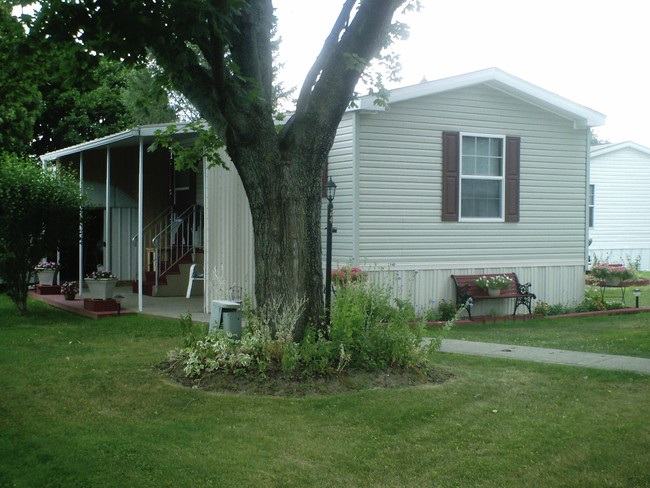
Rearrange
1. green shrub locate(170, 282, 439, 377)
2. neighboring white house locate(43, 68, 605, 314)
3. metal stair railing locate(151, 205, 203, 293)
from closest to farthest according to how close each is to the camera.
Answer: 1. green shrub locate(170, 282, 439, 377)
2. neighboring white house locate(43, 68, 605, 314)
3. metal stair railing locate(151, 205, 203, 293)

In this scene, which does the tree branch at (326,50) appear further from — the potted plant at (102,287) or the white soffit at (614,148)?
the white soffit at (614,148)

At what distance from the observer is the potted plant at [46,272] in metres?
17.5

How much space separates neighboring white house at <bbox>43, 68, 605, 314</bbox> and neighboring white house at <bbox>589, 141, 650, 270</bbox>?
1117cm

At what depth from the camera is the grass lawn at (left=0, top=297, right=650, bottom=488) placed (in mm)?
4926

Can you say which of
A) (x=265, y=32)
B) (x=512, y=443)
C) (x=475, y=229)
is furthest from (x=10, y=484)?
(x=475, y=229)

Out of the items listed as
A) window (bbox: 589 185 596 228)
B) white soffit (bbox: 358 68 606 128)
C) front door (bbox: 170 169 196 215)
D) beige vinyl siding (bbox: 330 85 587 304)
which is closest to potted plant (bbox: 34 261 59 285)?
front door (bbox: 170 169 196 215)

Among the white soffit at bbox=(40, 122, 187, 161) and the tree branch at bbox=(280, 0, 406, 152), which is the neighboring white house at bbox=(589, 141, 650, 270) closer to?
the white soffit at bbox=(40, 122, 187, 161)

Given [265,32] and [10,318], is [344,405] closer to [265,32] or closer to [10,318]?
[265,32]

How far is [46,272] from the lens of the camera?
17.7 metres

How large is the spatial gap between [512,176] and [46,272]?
10726 millimetres

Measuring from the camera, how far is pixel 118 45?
22.1ft

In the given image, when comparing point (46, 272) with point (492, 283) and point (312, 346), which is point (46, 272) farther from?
point (312, 346)

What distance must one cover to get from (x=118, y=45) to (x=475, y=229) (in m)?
8.32

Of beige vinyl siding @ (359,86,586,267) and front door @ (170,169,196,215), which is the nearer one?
beige vinyl siding @ (359,86,586,267)
